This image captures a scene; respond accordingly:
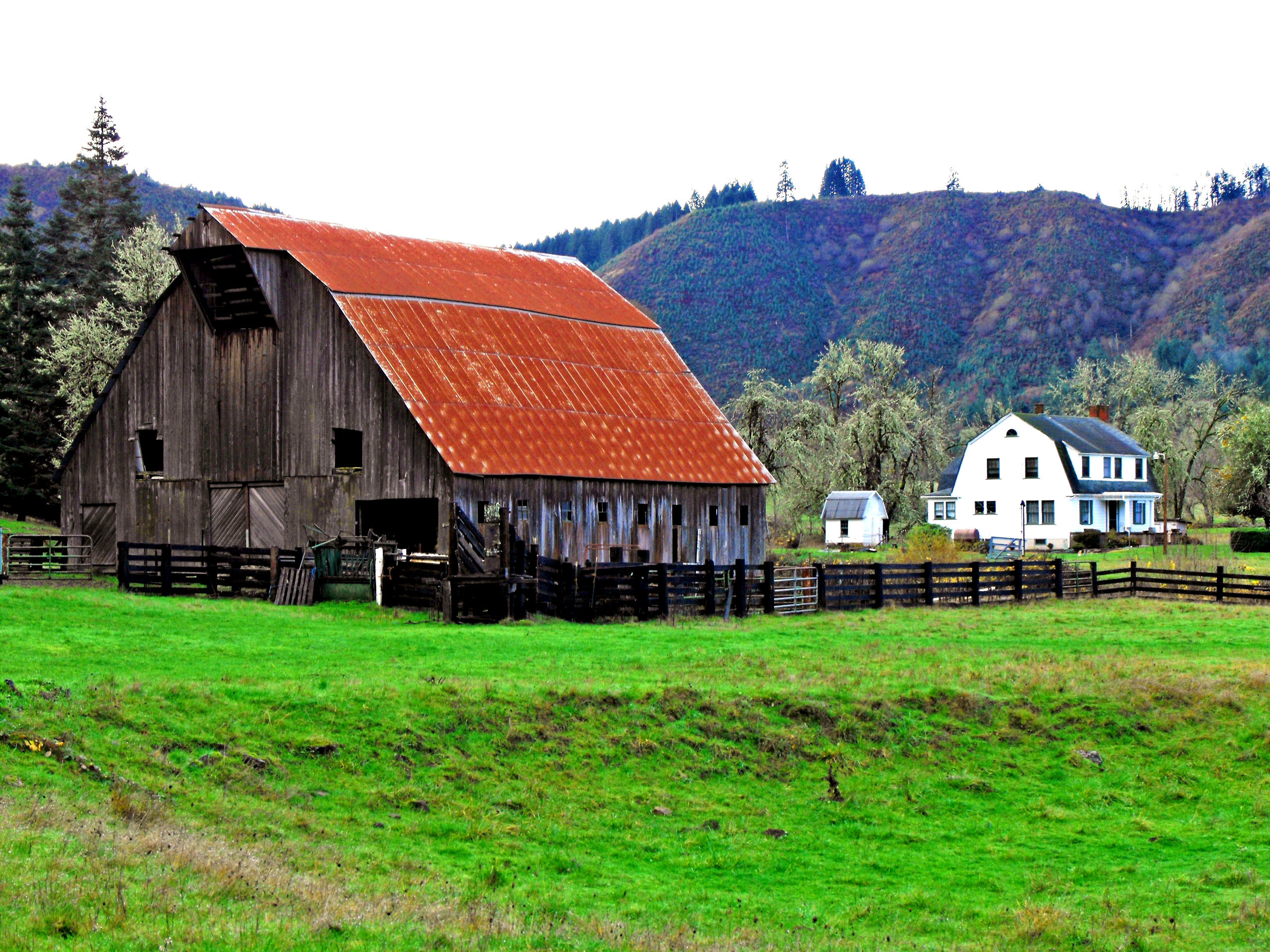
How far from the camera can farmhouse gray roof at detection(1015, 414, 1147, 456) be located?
7938cm

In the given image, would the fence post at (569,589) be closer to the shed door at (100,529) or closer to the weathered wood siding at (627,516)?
the weathered wood siding at (627,516)

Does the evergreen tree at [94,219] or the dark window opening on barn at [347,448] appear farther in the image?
the evergreen tree at [94,219]

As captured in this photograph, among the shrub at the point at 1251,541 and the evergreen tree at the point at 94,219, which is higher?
the evergreen tree at the point at 94,219

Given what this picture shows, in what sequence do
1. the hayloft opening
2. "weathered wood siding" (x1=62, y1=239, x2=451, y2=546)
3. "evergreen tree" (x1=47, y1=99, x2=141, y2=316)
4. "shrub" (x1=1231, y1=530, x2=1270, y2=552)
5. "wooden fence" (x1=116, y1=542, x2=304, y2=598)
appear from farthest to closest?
"evergreen tree" (x1=47, y1=99, x2=141, y2=316) < "shrub" (x1=1231, y1=530, x2=1270, y2=552) < the hayloft opening < "weathered wood siding" (x1=62, y1=239, x2=451, y2=546) < "wooden fence" (x1=116, y1=542, x2=304, y2=598)

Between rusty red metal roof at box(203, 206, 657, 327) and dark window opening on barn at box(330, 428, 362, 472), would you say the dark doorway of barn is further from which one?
rusty red metal roof at box(203, 206, 657, 327)

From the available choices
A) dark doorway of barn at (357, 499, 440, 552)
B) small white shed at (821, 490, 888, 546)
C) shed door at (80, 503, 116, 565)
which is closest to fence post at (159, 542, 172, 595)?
dark doorway of barn at (357, 499, 440, 552)

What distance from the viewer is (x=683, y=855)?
14.4 meters

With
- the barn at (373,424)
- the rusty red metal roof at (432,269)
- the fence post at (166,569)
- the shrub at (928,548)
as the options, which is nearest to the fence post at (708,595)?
the barn at (373,424)

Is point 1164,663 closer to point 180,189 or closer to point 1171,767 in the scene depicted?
point 1171,767

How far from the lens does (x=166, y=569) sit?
33375mm

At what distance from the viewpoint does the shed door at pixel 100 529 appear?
42.7 m

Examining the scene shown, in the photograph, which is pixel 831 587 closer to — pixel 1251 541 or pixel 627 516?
pixel 627 516

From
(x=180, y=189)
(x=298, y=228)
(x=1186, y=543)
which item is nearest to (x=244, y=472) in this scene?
(x=298, y=228)

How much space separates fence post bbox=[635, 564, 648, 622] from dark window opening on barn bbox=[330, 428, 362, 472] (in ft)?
34.3
